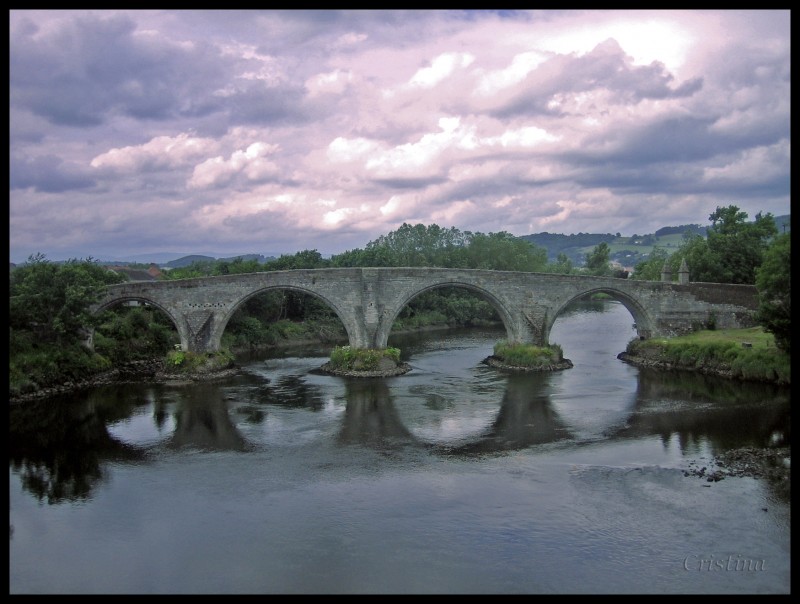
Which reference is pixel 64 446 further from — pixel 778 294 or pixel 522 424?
pixel 778 294

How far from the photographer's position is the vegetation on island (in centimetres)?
2641

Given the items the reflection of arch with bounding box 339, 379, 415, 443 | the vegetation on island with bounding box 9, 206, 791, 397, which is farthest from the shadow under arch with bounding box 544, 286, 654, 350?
the reflection of arch with bounding box 339, 379, 415, 443

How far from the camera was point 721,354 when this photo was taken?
28938 mm

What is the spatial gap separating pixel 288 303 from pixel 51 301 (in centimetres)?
2051

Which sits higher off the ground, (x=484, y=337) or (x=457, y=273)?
(x=457, y=273)

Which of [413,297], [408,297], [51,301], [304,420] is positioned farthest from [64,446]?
[413,297]

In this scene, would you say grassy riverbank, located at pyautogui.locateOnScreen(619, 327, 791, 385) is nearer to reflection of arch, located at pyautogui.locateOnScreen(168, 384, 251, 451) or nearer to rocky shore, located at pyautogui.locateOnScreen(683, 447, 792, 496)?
rocky shore, located at pyautogui.locateOnScreen(683, 447, 792, 496)

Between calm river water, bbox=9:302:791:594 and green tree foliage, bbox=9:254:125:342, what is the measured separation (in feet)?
10.2

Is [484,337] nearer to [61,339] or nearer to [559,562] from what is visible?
[61,339]

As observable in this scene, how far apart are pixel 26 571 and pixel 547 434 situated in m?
14.1

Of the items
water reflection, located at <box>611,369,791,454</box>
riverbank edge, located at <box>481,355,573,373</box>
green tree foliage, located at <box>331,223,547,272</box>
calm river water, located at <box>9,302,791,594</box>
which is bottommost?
calm river water, located at <box>9,302,791,594</box>

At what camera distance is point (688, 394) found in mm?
25516

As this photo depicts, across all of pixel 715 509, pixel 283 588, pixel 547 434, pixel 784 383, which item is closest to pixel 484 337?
pixel 784 383

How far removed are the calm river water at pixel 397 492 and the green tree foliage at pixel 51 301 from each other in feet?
10.2
